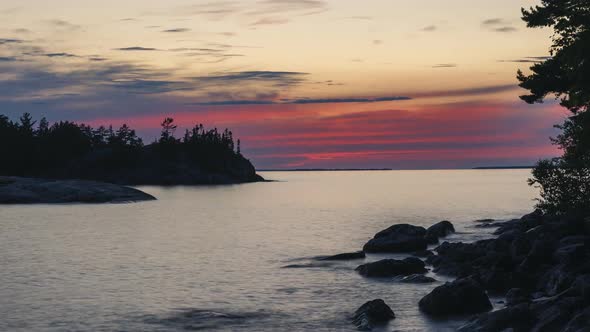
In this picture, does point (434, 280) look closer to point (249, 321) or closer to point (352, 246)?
point (249, 321)

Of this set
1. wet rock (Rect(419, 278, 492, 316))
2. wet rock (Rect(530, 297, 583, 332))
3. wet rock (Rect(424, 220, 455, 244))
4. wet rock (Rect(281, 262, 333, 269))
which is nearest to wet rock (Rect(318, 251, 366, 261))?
wet rock (Rect(281, 262, 333, 269))

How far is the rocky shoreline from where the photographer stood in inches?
915

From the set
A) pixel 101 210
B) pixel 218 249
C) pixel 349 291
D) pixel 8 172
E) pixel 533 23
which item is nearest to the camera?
pixel 349 291

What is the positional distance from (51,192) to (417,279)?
91401 millimetres

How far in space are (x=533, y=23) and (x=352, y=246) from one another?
94.5 feet

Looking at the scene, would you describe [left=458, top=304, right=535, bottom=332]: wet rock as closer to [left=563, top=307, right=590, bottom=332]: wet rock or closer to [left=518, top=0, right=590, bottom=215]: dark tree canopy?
[left=563, top=307, right=590, bottom=332]: wet rock

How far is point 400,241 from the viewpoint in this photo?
2069 inches

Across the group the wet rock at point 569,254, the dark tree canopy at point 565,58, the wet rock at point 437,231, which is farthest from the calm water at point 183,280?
the dark tree canopy at point 565,58

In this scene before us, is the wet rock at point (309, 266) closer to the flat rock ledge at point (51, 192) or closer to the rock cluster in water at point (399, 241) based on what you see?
the rock cluster in water at point (399, 241)

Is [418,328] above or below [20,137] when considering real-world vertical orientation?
below

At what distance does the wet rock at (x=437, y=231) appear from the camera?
58.5m

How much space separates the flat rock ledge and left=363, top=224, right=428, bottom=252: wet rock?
2959 inches

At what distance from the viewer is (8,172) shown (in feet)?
596

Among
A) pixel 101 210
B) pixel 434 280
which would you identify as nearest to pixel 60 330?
pixel 434 280
